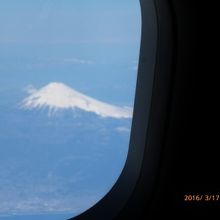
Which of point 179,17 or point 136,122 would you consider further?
point 136,122

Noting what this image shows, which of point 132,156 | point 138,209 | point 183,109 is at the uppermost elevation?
point 183,109

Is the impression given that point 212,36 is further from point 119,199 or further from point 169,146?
point 119,199

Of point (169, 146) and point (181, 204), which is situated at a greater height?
point (169, 146)

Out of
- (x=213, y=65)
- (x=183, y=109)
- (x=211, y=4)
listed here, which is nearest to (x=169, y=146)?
(x=183, y=109)
